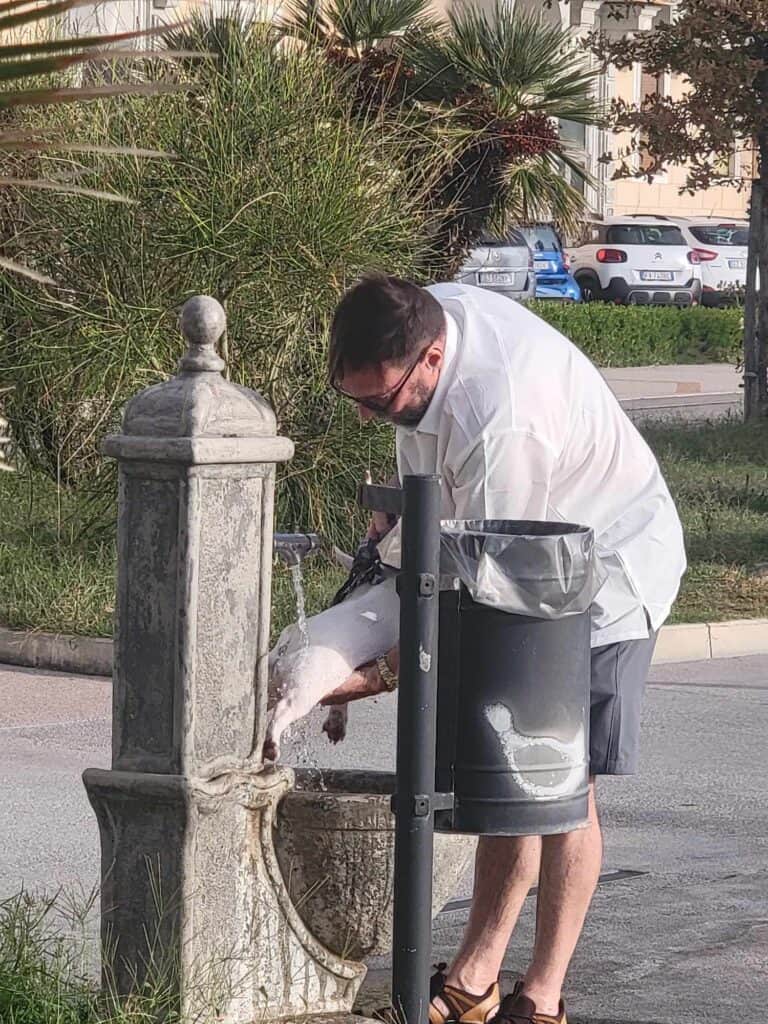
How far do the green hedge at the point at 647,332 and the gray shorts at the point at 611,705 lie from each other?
20.8 m

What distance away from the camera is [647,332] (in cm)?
2823

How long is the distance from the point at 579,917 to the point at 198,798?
90cm

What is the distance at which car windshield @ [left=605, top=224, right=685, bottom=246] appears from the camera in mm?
36000

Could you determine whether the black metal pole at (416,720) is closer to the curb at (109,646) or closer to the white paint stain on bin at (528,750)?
the white paint stain on bin at (528,750)

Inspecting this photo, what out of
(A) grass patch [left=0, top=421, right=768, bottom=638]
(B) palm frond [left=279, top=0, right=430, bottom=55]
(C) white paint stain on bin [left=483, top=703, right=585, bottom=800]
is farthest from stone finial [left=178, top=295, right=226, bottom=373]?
(B) palm frond [left=279, top=0, right=430, bottom=55]

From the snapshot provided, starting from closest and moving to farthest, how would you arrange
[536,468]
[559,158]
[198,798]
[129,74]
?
[198,798] < [536,468] < [129,74] < [559,158]

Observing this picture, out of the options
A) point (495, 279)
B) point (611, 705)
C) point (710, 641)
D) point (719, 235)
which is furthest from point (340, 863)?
point (719, 235)

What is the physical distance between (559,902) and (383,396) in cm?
109

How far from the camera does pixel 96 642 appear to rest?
345 inches

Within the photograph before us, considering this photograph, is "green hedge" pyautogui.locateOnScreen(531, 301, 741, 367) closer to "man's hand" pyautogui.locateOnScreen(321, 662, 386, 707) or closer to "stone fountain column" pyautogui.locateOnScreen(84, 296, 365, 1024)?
"man's hand" pyautogui.locateOnScreen(321, 662, 386, 707)

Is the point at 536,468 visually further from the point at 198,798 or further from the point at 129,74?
the point at 129,74

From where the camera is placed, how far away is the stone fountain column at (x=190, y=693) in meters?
3.76

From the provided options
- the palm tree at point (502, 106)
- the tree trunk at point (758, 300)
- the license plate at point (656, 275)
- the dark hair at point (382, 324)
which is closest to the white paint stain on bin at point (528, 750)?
the dark hair at point (382, 324)

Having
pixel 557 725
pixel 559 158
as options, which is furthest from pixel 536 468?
pixel 559 158
